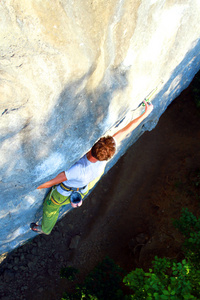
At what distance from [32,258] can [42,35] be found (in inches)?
225

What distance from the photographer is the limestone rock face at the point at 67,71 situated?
6.06ft

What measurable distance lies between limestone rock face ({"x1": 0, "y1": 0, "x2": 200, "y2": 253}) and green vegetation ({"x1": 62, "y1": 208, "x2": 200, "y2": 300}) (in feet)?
6.88

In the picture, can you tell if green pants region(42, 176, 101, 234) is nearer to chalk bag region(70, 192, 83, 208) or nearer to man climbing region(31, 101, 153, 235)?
man climbing region(31, 101, 153, 235)

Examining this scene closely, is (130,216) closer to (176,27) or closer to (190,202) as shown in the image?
(190,202)

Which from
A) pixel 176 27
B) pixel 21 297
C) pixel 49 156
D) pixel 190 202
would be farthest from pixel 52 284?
pixel 176 27

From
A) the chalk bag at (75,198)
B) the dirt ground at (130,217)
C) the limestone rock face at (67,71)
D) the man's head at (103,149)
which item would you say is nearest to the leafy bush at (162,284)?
the chalk bag at (75,198)

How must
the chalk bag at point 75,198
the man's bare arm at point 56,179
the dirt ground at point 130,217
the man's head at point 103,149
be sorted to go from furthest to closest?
the dirt ground at point 130,217
the chalk bag at point 75,198
the man's bare arm at point 56,179
the man's head at point 103,149

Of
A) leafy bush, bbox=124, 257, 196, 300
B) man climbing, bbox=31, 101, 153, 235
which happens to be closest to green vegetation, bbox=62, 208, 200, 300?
leafy bush, bbox=124, 257, 196, 300

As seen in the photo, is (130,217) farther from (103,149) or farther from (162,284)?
(103,149)

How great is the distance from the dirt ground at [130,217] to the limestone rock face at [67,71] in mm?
3193

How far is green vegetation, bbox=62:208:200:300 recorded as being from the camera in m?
3.07

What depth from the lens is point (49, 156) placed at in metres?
2.57

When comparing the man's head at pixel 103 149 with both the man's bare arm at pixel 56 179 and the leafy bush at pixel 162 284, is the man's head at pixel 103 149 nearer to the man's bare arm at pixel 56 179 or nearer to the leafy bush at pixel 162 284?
the man's bare arm at pixel 56 179

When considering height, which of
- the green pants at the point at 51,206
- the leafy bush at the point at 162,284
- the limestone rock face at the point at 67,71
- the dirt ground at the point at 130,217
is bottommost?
the dirt ground at the point at 130,217
